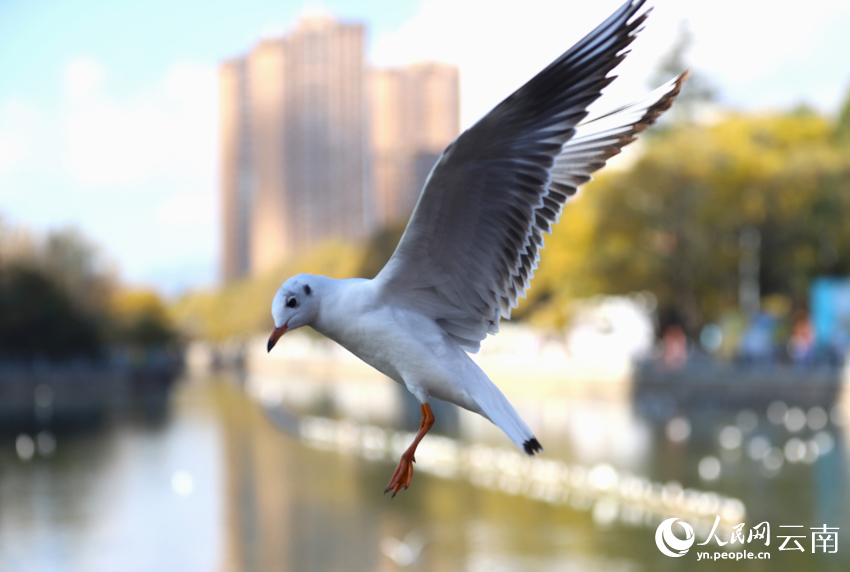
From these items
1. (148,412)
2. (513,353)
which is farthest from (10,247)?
(513,353)

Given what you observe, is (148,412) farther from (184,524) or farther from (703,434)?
(703,434)


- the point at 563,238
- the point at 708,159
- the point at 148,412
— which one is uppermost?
the point at 708,159

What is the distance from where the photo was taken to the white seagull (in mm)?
3027

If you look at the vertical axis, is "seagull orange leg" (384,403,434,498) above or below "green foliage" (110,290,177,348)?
above

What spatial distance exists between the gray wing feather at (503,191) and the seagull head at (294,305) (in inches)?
13.9

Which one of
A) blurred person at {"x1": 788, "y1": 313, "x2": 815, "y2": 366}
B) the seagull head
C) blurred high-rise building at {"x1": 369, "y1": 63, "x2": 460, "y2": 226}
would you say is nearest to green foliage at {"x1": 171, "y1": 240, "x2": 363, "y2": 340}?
blurred high-rise building at {"x1": 369, "y1": 63, "x2": 460, "y2": 226}

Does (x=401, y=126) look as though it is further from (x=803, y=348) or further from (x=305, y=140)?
(x=803, y=348)

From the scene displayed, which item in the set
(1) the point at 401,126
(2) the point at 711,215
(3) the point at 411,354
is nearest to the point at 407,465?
(3) the point at 411,354

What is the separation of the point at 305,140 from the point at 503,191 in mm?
113846

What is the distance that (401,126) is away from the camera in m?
96.4

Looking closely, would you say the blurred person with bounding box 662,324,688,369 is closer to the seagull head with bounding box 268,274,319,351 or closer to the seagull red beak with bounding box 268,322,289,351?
the seagull head with bounding box 268,274,319,351

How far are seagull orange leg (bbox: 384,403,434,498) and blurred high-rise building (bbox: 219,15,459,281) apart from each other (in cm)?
9910

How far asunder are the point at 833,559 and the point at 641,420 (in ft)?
48.2

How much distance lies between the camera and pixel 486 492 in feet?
79.9
